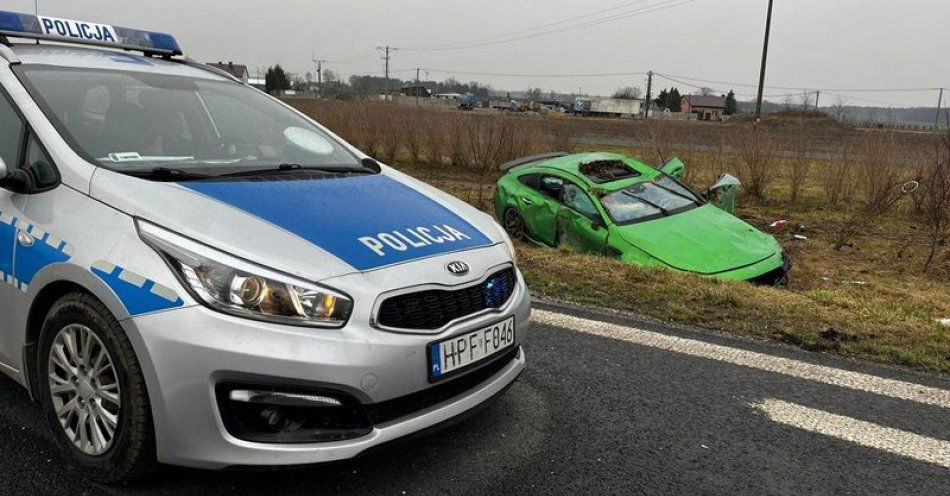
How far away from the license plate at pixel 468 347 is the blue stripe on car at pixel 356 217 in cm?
34

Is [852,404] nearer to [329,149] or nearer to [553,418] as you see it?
[553,418]

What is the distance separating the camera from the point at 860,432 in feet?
10.9

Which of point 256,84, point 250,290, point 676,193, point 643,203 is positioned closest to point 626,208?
point 643,203

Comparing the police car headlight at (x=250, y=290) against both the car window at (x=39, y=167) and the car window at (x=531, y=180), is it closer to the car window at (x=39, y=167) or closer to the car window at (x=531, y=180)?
the car window at (x=39, y=167)

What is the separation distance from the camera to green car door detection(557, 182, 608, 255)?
771 cm

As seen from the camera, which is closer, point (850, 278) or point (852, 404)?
point (852, 404)

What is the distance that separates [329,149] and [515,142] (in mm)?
14137

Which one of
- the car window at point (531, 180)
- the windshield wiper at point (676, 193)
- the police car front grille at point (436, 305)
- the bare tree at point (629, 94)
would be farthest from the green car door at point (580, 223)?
the bare tree at point (629, 94)

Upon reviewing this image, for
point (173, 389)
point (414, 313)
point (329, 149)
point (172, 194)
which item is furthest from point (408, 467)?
point (329, 149)

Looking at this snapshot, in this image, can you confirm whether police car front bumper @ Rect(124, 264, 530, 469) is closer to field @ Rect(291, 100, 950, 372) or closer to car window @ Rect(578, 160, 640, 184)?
field @ Rect(291, 100, 950, 372)

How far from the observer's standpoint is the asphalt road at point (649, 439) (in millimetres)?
2713

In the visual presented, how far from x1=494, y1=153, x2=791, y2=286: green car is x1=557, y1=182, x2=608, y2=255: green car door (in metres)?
0.01

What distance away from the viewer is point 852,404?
364cm

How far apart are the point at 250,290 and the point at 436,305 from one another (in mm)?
653
